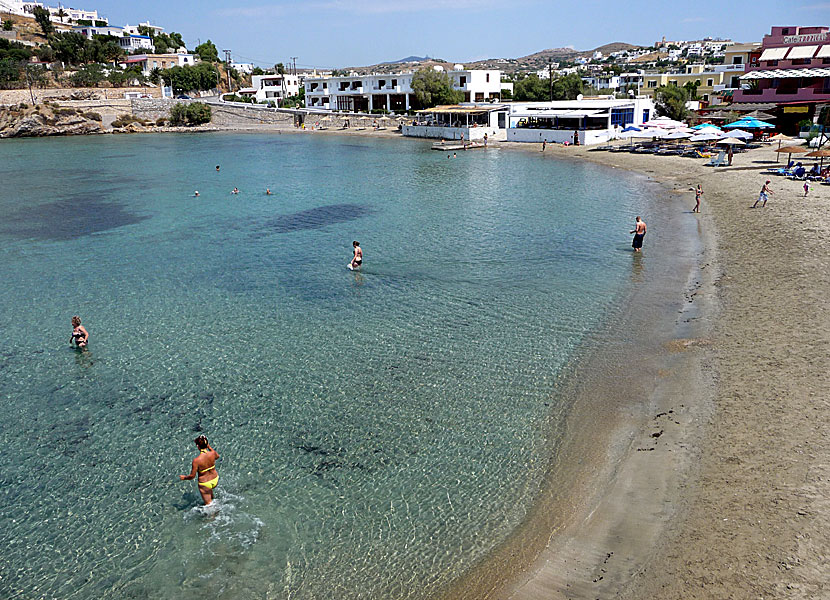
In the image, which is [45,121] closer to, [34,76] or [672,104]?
[34,76]

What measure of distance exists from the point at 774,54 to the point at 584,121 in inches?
760

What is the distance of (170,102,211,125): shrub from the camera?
367 ft

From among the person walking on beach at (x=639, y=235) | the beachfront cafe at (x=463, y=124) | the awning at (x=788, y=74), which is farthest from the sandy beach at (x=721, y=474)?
the beachfront cafe at (x=463, y=124)

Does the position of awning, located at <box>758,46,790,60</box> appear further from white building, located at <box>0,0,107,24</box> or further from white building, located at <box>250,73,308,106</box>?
white building, located at <box>0,0,107,24</box>

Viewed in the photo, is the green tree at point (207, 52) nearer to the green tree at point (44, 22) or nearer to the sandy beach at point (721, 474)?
the green tree at point (44, 22)

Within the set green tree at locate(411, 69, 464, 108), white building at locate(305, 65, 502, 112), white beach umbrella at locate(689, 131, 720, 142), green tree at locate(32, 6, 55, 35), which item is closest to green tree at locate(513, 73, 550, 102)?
white building at locate(305, 65, 502, 112)

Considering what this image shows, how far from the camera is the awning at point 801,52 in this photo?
58494 mm

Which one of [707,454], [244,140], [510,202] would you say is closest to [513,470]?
[707,454]

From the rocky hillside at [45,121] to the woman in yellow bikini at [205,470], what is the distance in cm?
11058

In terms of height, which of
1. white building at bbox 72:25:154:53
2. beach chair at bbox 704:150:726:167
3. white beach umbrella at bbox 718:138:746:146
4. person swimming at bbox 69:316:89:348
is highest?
white building at bbox 72:25:154:53

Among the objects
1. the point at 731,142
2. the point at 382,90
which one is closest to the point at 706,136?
the point at 731,142

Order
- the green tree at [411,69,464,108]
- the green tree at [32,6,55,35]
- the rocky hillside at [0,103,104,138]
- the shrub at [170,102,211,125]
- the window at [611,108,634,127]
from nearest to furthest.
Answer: the window at [611,108,634,127]
the green tree at [411,69,464,108]
the rocky hillside at [0,103,104,138]
the shrub at [170,102,211,125]
the green tree at [32,6,55,35]

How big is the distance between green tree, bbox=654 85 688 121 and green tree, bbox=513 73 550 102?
83.2 feet

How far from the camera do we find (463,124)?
79375 millimetres
